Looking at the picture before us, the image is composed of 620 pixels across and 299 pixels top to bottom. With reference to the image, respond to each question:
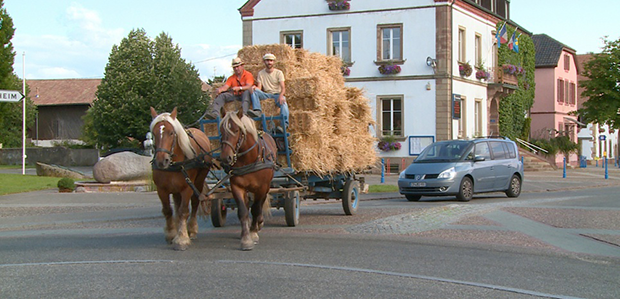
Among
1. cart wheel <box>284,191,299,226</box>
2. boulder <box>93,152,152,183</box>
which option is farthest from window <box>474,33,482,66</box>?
cart wheel <box>284,191,299,226</box>

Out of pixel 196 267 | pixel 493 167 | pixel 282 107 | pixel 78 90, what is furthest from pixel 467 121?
pixel 78 90

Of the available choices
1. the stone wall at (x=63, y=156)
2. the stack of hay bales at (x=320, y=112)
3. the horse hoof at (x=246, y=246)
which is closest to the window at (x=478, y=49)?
the stack of hay bales at (x=320, y=112)

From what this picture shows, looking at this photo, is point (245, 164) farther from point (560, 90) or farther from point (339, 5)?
point (560, 90)

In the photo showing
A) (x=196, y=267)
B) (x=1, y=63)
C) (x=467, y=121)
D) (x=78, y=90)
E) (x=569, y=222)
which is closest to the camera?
(x=196, y=267)

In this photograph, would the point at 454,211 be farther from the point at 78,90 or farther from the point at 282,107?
the point at 78,90

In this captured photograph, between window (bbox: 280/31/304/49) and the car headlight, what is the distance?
63.2 ft

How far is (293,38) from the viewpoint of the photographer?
3709 cm

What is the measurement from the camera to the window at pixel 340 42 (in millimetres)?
36250

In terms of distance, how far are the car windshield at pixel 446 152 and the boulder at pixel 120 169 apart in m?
9.04

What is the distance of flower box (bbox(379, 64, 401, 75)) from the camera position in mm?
35156

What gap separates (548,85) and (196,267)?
2145 inches

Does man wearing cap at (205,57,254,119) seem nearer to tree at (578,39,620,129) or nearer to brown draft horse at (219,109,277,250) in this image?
brown draft horse at (219,109,277,250)

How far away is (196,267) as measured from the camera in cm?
806

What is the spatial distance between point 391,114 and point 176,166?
2698cm
